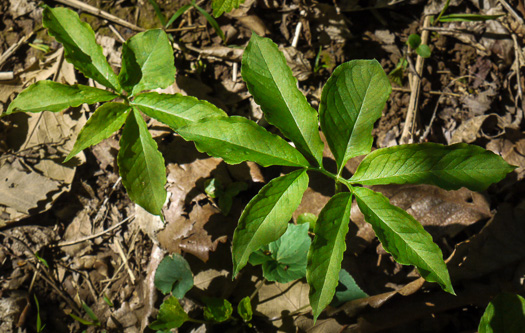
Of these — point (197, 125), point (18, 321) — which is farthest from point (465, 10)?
point (18, 321)

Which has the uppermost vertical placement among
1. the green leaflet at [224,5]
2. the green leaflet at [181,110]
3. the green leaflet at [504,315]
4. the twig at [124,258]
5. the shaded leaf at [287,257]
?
the green leaflet at [224,5]

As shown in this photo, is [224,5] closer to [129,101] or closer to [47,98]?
[129,101]

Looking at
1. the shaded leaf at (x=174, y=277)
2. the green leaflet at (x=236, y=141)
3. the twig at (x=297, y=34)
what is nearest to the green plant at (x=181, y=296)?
the shaded leaf at (x=174, y=277)

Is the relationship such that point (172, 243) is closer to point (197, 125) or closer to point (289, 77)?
point (197, 125)

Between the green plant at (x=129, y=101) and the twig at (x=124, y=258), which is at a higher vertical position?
the green plant at (x=129, y=101)

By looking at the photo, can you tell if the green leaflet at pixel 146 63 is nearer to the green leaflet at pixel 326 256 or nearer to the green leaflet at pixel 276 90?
the green leaflet at pixel 276 90

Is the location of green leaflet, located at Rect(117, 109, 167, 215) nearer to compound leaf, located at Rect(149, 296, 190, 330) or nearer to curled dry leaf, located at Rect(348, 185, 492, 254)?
compound leaf, located at Rect(149, 296, 190, 330)
